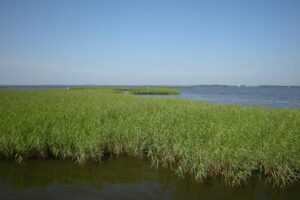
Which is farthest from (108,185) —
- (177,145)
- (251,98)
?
(251,98)

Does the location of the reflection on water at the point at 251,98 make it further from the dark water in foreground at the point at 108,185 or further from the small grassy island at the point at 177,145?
→ the dark water in foreground at the point at 108,185

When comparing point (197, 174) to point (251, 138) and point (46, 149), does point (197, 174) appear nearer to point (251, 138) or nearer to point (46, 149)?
point (251, 138)

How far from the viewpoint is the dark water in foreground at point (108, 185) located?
712 cm

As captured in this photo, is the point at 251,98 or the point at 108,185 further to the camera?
the point at 251,98

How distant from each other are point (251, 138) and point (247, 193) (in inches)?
103

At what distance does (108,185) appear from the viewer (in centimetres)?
785

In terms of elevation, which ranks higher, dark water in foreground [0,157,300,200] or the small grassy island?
the small grassy island

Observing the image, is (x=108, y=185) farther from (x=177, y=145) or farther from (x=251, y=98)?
(x=251, y=98)

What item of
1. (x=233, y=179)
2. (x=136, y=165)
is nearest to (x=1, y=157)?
(x=136, y=165)

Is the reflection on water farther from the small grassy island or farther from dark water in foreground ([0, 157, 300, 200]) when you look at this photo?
dark water in foreground ([0, 157, 300, 200])

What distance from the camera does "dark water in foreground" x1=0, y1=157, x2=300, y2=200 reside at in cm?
712

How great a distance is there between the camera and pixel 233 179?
7.62 metres

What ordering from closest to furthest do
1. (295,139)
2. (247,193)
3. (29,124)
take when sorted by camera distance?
(247,193) < (295,139) < (29,124)

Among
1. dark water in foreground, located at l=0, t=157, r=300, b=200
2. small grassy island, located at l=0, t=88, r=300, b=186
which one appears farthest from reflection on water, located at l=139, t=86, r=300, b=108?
dark water in foreground, located at l=0, t=157, r=300, b=200
